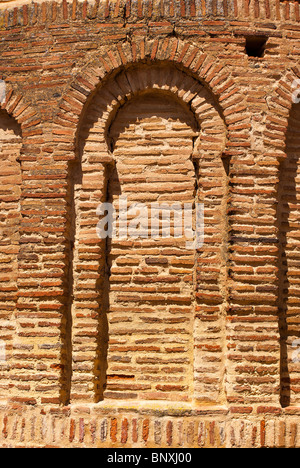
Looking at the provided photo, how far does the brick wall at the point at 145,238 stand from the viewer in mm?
3832

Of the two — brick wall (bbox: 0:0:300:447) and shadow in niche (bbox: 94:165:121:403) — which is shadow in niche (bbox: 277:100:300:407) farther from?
shadow in niche (bbox: 94:165:121:403)

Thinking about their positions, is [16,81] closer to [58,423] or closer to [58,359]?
[58,359]

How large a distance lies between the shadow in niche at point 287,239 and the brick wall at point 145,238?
0.04ft

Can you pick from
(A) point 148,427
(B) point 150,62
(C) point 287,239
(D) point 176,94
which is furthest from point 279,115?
(A) point 148,427

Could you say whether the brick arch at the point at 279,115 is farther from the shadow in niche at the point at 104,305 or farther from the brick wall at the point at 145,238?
the shadow in niche at the point at 104,305

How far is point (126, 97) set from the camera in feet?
14.1

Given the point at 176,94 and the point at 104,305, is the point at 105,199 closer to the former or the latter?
the point at 104,305

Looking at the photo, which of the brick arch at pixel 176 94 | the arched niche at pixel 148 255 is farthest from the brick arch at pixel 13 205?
the brick arch at pixel 176 94

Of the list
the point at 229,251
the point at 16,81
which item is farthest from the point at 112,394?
the point at 16,81

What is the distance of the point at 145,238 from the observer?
417 cm

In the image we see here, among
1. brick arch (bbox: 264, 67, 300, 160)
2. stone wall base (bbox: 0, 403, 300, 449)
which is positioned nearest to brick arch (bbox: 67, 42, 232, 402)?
stone wall base (bbox: 0, 403, 300, 449)

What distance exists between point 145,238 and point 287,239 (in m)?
1.33

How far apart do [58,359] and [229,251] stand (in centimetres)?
178

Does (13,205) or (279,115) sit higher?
(279,115)
